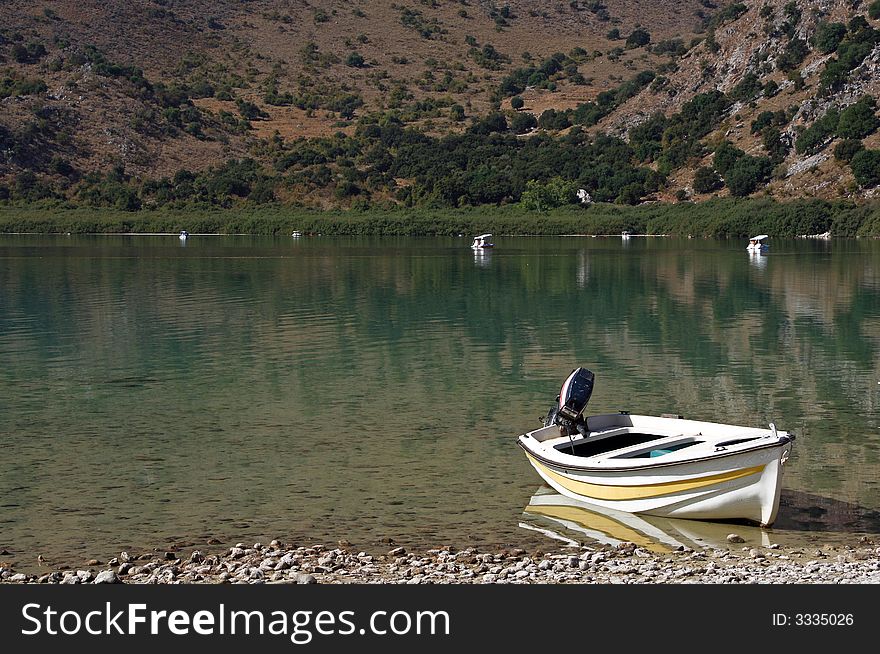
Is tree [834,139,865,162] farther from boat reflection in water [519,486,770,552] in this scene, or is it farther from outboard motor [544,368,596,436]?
boat reflection in water [519,486,770,552]

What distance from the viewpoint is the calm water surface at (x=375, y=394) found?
65.8ft

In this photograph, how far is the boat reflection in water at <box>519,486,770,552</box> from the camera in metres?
18.8

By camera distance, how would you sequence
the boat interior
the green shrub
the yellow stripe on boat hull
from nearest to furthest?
the yellow stripe on boat hull, the boat interior, the green shrub

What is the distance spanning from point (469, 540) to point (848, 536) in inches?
208

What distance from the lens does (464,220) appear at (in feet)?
460

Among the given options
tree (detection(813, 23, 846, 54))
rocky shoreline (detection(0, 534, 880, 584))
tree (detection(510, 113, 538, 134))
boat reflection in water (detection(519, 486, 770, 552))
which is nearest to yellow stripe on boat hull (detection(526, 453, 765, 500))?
boat reflection in water (detection(519, 486, 770, 552))

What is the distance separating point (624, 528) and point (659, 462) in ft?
3.89

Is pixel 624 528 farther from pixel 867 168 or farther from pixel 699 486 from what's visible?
pixel 867 168

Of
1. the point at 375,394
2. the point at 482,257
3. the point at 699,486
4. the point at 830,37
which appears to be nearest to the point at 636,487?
the point at 699,486

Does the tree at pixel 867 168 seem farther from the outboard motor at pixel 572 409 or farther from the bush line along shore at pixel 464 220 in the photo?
the outboard motor at pixel 572 409

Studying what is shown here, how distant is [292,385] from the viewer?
32438mm

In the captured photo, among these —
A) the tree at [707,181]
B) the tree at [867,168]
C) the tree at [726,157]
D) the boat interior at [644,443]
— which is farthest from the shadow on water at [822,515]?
the tree at [726,157]

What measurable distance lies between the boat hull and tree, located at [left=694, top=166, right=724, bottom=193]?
128 metres

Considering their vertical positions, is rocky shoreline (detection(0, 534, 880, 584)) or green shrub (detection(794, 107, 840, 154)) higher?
green shrub (detection(794, 107, 840, 154))
